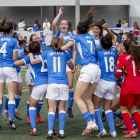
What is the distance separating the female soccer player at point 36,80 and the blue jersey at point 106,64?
981mm

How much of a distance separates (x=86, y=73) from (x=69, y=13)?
76.5 ft

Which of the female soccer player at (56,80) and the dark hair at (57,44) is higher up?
the dark hair at (57,44)

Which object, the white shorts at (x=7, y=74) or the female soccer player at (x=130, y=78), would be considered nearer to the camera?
the female soccer player at (x=130, y=78)

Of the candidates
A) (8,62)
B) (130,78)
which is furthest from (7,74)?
(130,78)

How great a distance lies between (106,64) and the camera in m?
4.74

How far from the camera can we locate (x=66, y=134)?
15.9ft

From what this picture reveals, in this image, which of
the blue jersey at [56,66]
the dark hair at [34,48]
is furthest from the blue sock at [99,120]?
the dark hair at [34,48]

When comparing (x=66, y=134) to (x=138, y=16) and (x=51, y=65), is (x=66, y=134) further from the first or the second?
(x=138, y=16)

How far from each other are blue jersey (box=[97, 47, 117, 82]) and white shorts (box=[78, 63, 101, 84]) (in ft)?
0.48

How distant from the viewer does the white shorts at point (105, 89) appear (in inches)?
184

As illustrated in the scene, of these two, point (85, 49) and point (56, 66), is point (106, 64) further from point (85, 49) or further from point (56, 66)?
point (56, 66)

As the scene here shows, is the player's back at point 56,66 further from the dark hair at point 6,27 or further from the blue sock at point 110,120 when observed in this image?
the dark hair at point 6,27
